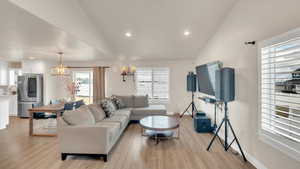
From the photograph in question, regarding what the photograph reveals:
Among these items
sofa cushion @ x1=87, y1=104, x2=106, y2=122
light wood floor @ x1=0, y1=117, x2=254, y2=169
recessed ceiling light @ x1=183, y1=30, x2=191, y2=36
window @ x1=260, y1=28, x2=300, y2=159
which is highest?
recessed ceiling light @ x1=183, y1=30, x2=191, y2=36

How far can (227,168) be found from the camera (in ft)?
8.38

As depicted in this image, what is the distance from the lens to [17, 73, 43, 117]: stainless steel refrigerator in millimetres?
5746

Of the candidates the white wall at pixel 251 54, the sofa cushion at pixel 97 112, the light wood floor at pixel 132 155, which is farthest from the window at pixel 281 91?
the sofa cushion at pixel 97 112

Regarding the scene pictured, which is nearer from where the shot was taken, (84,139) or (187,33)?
(84,139)

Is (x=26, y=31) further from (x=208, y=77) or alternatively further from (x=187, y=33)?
(x=208, y=77)

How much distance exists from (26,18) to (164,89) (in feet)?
16.8

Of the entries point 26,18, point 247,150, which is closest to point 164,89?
point 247,150

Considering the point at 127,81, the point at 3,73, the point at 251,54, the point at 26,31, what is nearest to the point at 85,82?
the point at 127,81

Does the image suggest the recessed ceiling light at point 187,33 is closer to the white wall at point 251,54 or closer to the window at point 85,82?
the white wall at point 251,54

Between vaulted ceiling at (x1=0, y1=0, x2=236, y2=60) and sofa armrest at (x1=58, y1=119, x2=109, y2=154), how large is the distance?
1822 mm

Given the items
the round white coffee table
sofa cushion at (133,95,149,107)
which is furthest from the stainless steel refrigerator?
the round white coffee table

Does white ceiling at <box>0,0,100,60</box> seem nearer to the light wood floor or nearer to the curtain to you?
the light wood floor

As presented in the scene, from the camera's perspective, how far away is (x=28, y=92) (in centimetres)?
584

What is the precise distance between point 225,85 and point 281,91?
35.6 inches
